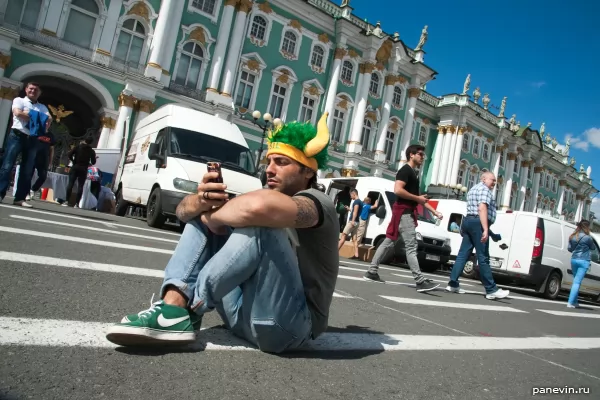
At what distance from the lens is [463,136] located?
1435 inches

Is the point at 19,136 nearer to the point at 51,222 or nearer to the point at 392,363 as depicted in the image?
the point at 51,222

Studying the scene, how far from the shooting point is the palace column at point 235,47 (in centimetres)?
2292

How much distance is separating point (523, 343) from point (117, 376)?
3.47 metres

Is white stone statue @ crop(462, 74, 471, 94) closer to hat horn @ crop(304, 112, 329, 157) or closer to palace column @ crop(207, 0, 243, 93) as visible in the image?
palace column @ crop(207, 0, 243, 93)

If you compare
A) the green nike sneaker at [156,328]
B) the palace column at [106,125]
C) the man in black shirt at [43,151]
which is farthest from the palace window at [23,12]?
the green nike sneaker at [156,328]

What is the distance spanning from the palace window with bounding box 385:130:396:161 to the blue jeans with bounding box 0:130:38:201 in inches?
1061

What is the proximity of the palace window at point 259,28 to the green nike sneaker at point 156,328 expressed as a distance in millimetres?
24781

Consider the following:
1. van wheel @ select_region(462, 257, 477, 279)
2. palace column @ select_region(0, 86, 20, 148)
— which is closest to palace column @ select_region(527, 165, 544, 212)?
van wheel @ select_region(462, 257, 477, 279)

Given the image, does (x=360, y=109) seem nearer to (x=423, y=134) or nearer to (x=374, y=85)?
(x=374, y=85)

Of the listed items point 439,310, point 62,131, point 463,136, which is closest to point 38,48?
point 62,131

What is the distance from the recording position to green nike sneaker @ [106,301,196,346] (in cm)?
171

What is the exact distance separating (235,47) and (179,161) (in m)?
16.8

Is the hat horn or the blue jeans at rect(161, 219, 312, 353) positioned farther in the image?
the hat horn

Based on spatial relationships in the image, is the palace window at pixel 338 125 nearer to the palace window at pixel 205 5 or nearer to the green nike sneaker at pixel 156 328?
the palace window at pixel 205 5
